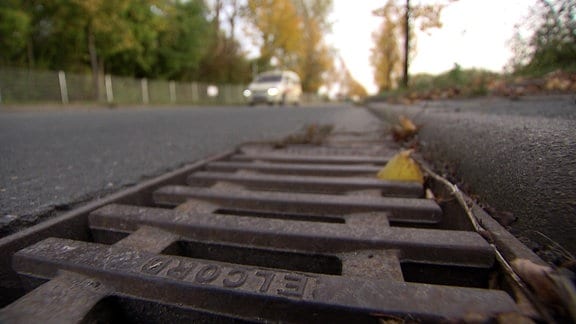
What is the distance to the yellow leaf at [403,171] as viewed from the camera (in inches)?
50.4

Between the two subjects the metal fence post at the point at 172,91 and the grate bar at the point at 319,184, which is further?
the metal fence post at the point at 172,91

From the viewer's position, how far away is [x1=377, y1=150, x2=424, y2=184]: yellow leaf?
1.28m

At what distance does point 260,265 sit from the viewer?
0.83m

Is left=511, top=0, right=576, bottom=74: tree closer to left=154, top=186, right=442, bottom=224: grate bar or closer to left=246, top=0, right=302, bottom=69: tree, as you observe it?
left=154, top=186, right=442, bottom=224: grate bar

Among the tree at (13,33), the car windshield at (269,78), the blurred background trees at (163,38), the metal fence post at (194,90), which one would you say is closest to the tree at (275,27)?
the blurred background trees at (163,38)

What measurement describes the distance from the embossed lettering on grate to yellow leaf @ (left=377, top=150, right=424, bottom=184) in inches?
7.1

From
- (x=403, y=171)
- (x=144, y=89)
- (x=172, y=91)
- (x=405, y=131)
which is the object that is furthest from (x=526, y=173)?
(x=172, y=91)

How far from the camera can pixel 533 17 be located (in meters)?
1.77

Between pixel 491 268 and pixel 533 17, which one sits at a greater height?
pixel 533 17

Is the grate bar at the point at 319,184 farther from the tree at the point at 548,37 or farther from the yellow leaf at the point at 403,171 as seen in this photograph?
the tree at the point at 548,37

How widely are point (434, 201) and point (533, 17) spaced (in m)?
1.45

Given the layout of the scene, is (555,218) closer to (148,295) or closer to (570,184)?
(570,184)

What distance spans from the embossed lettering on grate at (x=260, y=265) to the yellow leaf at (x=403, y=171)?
0.59 ft

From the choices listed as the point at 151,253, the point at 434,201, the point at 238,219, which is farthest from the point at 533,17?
the point at 151,253
